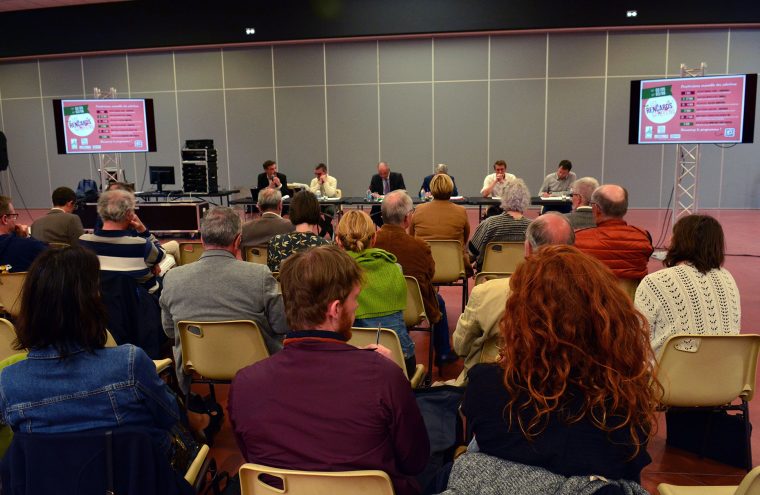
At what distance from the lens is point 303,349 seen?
5.34 ft

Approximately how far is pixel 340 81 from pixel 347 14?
1.43 metres

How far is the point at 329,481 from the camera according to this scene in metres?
1.48

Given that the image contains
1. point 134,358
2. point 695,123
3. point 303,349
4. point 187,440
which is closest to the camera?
point 303,349

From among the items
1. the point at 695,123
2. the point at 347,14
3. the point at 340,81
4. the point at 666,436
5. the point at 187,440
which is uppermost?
the point at 347,14

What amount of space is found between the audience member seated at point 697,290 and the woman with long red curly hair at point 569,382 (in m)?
1.40

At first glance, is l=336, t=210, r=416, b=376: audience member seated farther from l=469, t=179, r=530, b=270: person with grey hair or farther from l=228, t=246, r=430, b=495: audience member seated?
l=469, t=179, r=530, b=270: person with grey hair

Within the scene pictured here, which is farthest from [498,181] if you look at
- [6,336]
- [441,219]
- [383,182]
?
[6,336]

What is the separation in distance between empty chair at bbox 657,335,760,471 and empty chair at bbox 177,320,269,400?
5.58 feet

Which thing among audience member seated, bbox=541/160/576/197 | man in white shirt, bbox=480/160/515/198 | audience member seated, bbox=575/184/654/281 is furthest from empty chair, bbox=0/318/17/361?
audience member seated, bbox=541/160/576/197

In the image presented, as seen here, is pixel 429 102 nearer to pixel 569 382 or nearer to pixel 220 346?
pixel 220 346

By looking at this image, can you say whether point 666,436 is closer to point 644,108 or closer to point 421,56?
point 644,108

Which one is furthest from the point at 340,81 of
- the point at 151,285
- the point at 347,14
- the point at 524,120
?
the point at 151,285

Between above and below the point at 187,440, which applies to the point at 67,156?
above

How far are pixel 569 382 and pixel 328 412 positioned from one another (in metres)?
0.58
